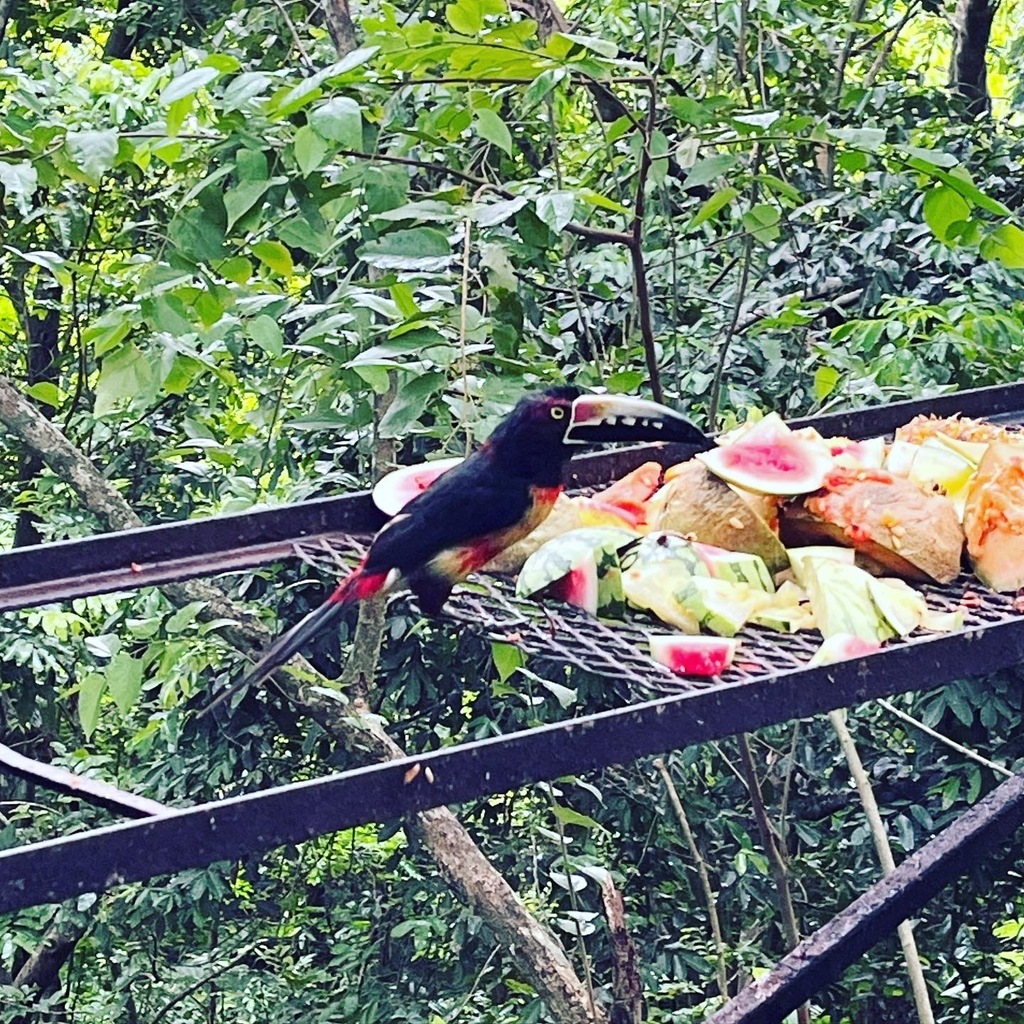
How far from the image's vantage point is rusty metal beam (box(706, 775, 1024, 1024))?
135 centimetres

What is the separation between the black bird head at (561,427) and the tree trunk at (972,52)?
7.34 feet

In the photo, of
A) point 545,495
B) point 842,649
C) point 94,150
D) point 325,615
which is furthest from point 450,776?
point 94,150

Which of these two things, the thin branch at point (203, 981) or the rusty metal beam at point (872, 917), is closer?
the rusty metal beam at point (872, 917)


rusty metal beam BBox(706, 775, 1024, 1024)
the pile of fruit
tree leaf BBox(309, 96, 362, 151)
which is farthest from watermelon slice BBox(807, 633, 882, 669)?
tree leaf BBox(309, 96, 362, 151)

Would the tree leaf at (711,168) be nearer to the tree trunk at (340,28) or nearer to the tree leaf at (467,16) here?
the tree leaf at (467,16)

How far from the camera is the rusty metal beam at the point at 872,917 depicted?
135 centimetres

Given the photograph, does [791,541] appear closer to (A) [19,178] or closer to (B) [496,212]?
(B) [496,212]

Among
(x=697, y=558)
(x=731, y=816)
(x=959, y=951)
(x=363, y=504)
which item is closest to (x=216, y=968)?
(x=731, y=816)

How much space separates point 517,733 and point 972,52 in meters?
2.99

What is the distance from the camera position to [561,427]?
136 cm

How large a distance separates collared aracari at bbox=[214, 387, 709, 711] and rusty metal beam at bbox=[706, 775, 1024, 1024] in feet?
1.53

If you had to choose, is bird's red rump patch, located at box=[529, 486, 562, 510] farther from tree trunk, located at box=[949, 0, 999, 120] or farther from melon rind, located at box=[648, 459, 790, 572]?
tree trunk, located at box=[949, 0, 999, 120]

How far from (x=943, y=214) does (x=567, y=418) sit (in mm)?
573

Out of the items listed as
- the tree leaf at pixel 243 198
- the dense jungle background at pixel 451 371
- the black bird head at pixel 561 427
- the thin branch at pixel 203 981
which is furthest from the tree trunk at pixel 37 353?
the black bird head at pixel 561 427
